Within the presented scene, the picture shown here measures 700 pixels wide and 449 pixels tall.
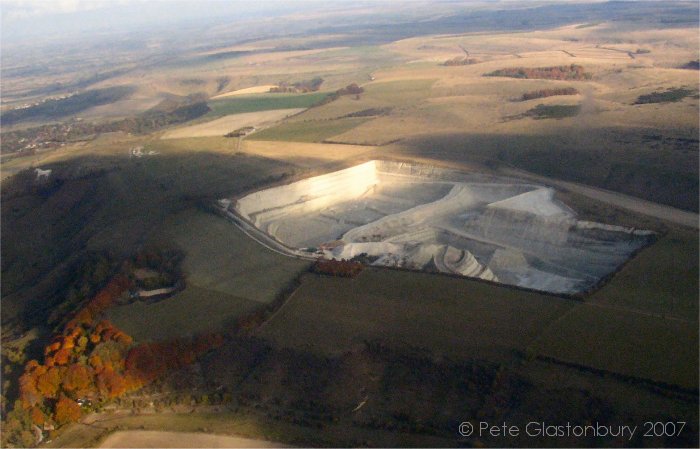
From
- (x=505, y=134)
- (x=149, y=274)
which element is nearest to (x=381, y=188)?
(x=505, y=134)

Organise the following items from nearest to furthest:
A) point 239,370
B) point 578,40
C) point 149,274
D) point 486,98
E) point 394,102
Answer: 1. point 239,370
2. point 149,274
3. point 486,98
4. point 394,102
5. point 578,40

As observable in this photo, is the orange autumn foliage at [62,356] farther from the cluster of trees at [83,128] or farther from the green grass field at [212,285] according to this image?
the cluster of trees at [83,128]

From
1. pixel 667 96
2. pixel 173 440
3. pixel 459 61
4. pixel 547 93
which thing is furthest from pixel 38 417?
pixel 459 61

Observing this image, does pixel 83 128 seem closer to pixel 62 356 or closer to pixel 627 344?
pixel 62 356

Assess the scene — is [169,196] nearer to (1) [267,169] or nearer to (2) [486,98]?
(1) [267,169]

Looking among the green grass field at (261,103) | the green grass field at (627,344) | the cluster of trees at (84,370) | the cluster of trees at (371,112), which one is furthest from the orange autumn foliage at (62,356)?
the green grass field at (261,103)

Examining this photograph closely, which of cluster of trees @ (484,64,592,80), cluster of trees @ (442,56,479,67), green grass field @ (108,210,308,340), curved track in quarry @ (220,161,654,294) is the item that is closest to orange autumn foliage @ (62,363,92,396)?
green grass field @ (108,210,308,340)
